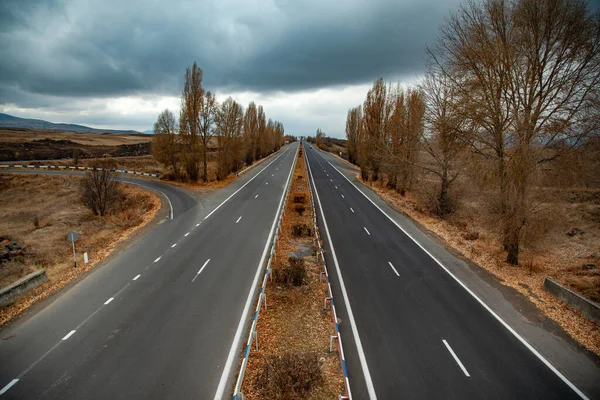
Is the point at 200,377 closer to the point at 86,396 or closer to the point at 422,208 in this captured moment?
the point at 86,396

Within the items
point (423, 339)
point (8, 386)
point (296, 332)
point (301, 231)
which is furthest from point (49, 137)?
point (423, 339)

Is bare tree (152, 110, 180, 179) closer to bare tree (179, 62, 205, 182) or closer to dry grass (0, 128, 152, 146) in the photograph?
bare tree (179, 62, 205, 182)

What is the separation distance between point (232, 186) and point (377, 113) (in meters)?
21.1

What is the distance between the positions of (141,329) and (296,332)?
476 cm

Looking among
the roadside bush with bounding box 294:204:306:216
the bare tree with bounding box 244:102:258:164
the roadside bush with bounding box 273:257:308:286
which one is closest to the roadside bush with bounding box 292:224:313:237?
the roadside bush with bounding box 294:204:306:216

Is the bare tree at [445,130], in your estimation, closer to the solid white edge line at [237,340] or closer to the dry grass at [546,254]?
the dry grass at [546,254]

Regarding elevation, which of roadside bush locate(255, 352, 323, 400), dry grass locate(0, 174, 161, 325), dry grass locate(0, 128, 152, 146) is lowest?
dry grass locate(0, 174, 161, 325)

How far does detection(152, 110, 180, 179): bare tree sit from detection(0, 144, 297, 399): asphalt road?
2960cm

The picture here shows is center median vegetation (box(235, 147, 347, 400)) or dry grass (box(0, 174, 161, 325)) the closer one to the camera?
center median vegetation (box(235, 147, 347, 400))

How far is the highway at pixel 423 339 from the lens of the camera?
301 inches

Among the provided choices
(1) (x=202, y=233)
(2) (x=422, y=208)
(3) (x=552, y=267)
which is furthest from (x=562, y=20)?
(1) (x=202, y=233)

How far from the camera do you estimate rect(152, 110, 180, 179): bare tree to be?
4403 centimetres

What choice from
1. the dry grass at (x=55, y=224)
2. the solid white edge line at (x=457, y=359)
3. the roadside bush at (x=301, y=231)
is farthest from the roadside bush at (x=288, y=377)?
the roadside bush at (x=301, y=231)

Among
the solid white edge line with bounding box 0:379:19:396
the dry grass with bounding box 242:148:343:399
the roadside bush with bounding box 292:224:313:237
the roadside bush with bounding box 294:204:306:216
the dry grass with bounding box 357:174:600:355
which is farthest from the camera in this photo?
the roadside bush with bounding box 294:204:306:216
